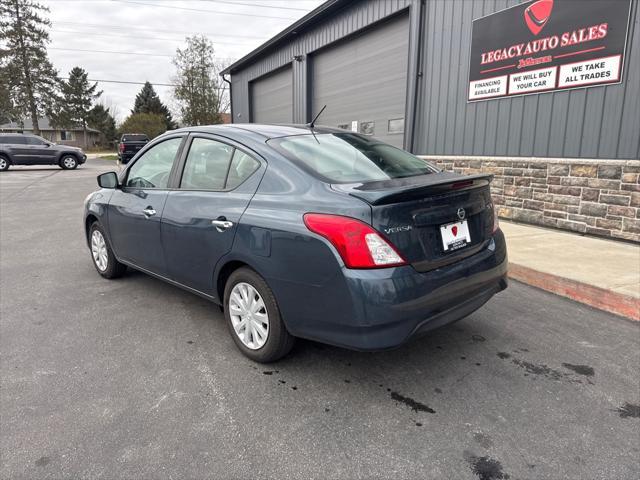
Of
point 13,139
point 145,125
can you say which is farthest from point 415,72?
point 145,125

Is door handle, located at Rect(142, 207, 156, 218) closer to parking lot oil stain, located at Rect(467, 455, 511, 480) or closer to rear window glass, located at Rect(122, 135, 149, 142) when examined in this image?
parking lot oil stain, located at Rect(467, 455, 511, 480)

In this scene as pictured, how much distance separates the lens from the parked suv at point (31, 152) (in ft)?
70.3

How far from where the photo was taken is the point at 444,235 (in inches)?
104

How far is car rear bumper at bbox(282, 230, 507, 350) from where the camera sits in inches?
92.0

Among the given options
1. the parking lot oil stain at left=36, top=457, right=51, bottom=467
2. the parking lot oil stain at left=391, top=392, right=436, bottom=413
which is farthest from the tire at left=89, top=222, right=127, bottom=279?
the parking lot oil stain at left=391, top=392, right=436, bottom=413

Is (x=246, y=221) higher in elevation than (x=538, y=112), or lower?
lower

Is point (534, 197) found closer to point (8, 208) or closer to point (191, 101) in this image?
point (8, 208)

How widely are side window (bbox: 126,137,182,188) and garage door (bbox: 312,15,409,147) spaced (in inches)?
283

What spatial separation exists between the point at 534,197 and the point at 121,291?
6328mm

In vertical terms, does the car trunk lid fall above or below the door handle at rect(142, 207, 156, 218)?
above

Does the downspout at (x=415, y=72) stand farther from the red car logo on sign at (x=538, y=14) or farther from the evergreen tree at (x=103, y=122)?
the evergreen tree at (x=103, y=122)

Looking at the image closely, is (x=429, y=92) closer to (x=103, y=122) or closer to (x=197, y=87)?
(x=197, y=87)

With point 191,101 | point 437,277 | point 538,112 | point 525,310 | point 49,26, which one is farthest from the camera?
point 49,26

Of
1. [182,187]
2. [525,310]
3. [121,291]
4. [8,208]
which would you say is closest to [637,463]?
[525,310]
